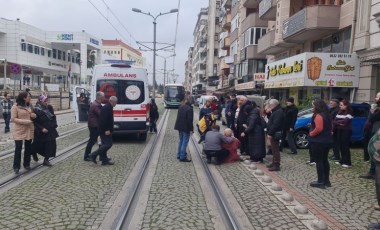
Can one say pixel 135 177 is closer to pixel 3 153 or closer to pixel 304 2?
pixel 3 153

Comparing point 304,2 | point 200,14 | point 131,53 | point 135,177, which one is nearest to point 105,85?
point 135,177

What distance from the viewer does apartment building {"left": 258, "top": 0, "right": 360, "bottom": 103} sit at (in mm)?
16281

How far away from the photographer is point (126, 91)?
45.3 feet

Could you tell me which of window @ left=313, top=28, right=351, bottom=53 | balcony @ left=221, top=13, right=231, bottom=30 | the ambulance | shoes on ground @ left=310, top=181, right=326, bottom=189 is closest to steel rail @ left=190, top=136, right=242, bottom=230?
shoes on ground @ left=310, top=181, right=326, bottom=189

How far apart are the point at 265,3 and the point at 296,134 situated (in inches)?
639

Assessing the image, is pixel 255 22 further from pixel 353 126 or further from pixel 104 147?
pixel 104 147

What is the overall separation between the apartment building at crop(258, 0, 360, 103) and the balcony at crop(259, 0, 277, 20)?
172 centimetres

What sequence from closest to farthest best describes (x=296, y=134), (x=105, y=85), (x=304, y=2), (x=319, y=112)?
1. (x=319, y=112)
2. (x=296, y=134)
3. (x=105, y=85)
4. (x=304, y=2)

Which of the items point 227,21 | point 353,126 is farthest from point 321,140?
point 227,21

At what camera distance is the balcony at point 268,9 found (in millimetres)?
24880

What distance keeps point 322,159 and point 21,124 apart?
6405 millimetres

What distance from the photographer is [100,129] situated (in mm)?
9273

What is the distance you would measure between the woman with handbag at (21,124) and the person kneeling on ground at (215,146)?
14.0 ft

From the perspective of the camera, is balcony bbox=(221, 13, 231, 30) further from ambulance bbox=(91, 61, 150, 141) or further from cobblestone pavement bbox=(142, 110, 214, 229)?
cobblestone pavement bbox=(142, 110, 214, 229)
